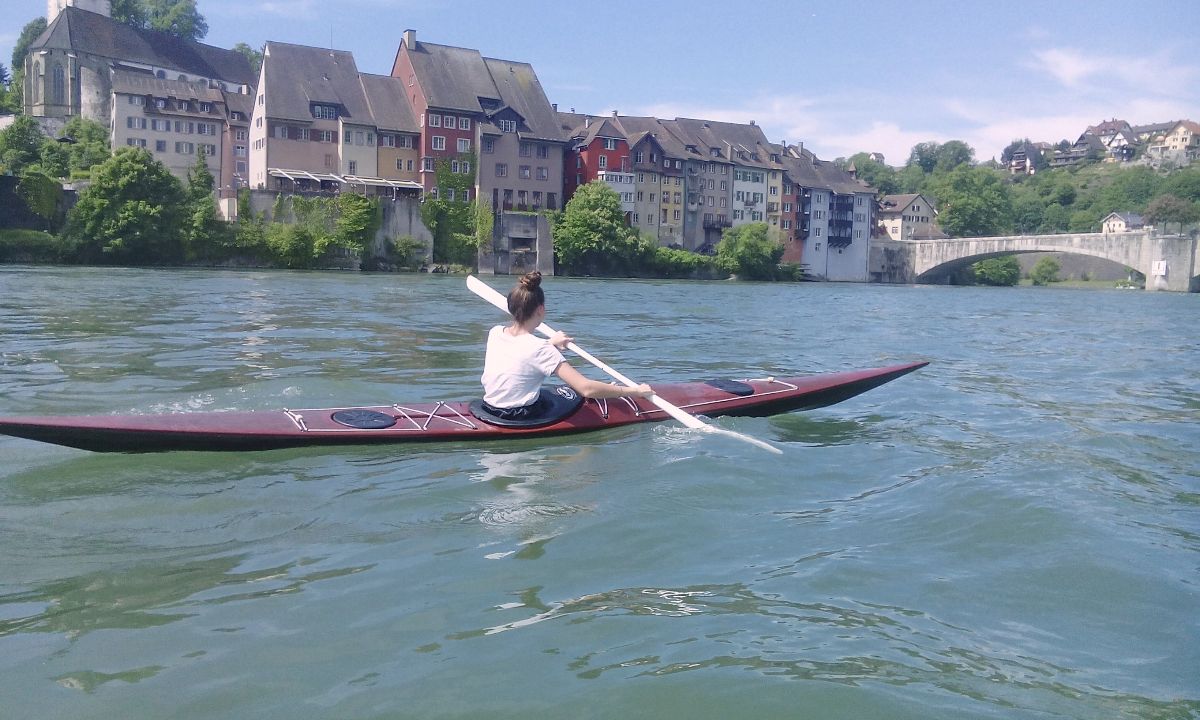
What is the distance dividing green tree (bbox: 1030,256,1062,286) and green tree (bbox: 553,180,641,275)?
41982 millimetres

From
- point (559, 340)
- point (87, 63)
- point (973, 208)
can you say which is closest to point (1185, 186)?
point (973, 208)

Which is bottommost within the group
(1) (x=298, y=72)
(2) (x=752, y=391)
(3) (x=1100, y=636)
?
(3) (x=1100, y=636)

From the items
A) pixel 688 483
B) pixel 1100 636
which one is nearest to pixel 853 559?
pixel 1100 636

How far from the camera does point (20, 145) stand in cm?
5428

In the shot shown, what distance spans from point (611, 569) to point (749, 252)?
6169 cm

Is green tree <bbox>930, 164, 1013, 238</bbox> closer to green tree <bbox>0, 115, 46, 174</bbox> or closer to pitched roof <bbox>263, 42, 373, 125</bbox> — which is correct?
pitched roof <bbox>263, 42, 373, 125</bbox>

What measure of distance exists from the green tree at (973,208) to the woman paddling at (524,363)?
99440 mm

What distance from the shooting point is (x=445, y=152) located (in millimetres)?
58375

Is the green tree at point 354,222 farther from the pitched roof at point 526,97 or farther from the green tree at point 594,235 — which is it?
the pitched roof at point 526,97

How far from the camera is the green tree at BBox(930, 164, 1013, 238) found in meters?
99.0

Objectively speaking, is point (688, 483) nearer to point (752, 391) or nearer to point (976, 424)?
point (752, 391)

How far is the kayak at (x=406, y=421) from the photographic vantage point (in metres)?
5.58

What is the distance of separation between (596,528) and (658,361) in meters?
8.91

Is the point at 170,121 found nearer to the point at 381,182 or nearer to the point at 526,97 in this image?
the point at 381,182
